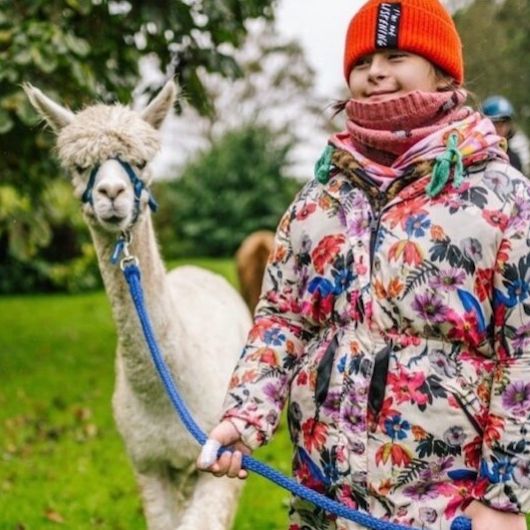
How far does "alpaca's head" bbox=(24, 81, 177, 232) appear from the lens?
3.38 m

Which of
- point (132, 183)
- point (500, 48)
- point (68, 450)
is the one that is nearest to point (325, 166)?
point (132, 183)

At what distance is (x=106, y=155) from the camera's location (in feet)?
11.4

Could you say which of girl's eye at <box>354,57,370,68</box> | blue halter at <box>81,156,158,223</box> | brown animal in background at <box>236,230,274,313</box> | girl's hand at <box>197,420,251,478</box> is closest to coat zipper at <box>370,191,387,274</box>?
girl's eye at <box>354,57,370,68</box>

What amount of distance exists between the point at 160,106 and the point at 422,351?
6.32ft

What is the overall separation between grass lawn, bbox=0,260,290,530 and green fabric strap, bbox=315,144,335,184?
3087mm

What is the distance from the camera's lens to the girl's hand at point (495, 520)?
84.8 inches

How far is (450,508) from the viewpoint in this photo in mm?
2266

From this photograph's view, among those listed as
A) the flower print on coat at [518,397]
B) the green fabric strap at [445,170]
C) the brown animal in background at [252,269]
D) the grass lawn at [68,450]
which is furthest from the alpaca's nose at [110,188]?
the brown animal in background at [252,269]

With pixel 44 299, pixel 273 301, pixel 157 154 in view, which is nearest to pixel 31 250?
pixel 157 154

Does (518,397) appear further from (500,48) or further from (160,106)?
(500,48)

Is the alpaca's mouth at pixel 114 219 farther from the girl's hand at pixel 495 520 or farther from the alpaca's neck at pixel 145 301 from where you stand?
the girl's hand at pixel 495 520

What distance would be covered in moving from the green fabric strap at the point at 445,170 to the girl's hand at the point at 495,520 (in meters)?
0.69

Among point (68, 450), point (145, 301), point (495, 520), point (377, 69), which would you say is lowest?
point (68, 450)

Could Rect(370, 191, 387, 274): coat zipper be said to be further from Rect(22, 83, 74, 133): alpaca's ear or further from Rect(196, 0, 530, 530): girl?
Rect(22, 83, 74, 133): alpaca's ear
